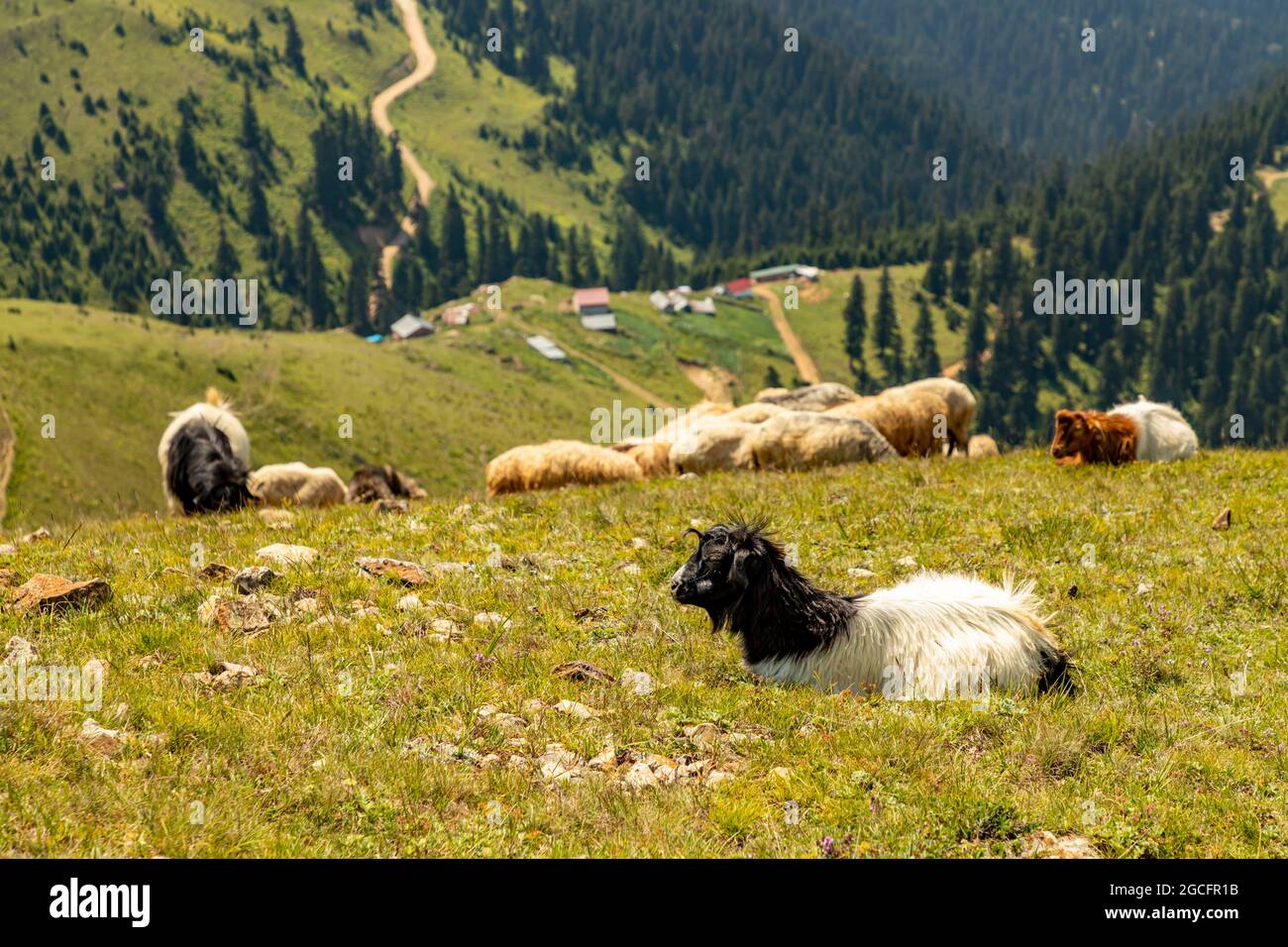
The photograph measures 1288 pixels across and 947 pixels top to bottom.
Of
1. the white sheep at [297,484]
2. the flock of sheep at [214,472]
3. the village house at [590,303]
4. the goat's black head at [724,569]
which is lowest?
the white sheep at [297,484]

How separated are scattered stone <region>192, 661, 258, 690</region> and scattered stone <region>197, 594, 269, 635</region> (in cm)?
106

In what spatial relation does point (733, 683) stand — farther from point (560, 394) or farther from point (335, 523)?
point (560, 394)

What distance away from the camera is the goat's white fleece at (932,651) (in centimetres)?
977

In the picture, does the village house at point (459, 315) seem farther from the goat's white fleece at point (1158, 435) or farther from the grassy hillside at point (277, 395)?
the goat's white fleece at point (1158, 435)

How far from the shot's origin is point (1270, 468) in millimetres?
19031

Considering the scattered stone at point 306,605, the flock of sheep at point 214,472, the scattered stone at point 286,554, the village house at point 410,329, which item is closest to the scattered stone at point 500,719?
the scattered stone at point 306,605

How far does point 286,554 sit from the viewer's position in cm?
1305

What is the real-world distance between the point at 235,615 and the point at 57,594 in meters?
1.76

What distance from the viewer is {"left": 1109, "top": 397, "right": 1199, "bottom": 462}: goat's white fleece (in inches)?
839

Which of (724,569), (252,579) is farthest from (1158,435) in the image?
(252,579)

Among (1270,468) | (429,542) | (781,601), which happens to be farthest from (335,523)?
(1270,468)

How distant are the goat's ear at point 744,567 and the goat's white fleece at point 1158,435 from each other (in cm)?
1349
